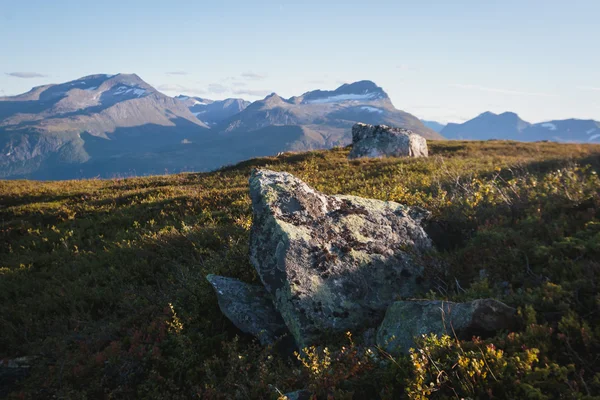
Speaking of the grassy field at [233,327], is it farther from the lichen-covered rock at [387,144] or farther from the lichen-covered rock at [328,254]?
the lichen-covered rock at [387,144]

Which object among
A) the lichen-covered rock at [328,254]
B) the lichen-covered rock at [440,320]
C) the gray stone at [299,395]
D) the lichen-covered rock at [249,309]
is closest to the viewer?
the gray stone at [299,395]

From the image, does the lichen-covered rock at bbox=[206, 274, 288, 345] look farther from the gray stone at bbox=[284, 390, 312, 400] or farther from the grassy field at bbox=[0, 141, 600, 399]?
the gray stone at bbox=[284, 390, 312, 400]

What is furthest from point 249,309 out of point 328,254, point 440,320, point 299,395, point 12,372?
point 12,372

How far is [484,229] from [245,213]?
7.30 metres

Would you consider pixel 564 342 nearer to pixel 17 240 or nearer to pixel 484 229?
pixel 484 229

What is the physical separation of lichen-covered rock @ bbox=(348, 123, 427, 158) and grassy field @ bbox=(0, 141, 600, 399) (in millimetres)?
15486

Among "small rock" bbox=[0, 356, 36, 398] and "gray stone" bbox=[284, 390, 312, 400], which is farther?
"small rock" bbox=[0, 356, 36, 398]

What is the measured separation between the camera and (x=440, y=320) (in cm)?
494

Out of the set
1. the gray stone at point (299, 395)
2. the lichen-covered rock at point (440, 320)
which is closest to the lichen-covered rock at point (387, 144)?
the lichen-covered rock at point (440, 320)

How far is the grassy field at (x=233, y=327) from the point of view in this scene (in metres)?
4.05

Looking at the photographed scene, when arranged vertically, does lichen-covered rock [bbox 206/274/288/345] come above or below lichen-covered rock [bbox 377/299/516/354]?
below

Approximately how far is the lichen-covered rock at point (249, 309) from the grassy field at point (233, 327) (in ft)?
0.99

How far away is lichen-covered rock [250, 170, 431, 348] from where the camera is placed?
5.99 meters

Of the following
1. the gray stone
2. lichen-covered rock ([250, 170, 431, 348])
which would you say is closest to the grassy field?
the gray stone
